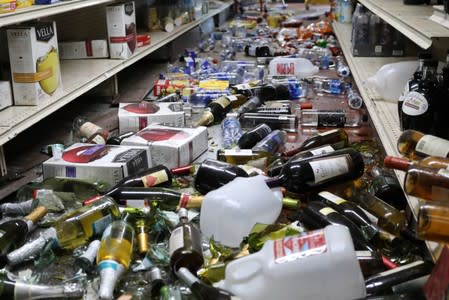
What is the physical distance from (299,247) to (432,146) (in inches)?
26.5

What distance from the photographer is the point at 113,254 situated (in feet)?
5.07

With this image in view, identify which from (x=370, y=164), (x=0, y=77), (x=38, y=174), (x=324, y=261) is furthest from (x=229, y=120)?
(x=324, y=261)

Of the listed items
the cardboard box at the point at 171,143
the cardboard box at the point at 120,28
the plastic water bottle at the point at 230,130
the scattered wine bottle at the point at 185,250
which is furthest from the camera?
the cardboard box at the point at 120,28

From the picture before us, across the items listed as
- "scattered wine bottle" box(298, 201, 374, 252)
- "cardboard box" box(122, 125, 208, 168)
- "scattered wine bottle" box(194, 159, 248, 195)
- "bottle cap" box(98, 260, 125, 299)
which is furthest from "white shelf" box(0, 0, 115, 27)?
"scattered wine bottle" box(298, 201, 374, 252)

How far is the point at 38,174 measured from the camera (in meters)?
2.37

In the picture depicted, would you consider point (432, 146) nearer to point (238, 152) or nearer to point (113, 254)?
point (238, 152)

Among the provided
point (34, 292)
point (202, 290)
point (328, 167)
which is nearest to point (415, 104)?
point (328, 167)

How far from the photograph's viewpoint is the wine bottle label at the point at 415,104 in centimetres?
193

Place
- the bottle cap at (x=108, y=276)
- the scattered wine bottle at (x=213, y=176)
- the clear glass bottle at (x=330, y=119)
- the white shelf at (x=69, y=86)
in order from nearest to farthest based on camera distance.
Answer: the bottle cap at (x=108, y=276) < the scattered wine bottle at (x=213, y=176) < the white shelf at (x=69, y=86) < the clear glass bottle at (x=330, y=119)

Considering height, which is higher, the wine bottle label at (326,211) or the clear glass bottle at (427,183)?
the clear glass bottle at (427,183)

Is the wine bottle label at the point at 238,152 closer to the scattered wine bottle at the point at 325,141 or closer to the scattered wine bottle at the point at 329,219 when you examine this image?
the scattered wine bottle at the point at 325,141

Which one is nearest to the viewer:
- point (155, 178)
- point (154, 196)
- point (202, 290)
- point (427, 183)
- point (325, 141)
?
point (202, 290)

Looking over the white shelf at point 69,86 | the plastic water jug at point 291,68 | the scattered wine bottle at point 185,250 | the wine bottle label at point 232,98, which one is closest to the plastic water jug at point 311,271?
the scattered wine bottle at point 185,250

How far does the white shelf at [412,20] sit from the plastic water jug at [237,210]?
82 centimetres
